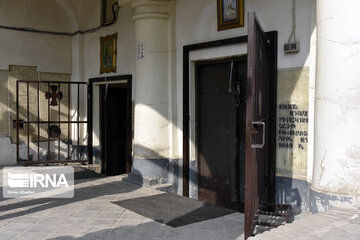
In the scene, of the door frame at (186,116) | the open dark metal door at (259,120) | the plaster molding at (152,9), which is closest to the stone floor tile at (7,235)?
the open dark metal door at (259,120)

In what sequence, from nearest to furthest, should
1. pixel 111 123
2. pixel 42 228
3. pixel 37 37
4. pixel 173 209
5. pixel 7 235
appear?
pixel 7 235, pixel 42 228, pixel 173 209, pixel 111 123, pixel 37 37

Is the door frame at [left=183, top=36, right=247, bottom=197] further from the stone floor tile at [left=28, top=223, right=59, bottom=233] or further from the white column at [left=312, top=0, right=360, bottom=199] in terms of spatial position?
the white column at [left=312, top=0, right=360, bottom=199]

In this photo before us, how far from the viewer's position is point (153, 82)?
268 inches

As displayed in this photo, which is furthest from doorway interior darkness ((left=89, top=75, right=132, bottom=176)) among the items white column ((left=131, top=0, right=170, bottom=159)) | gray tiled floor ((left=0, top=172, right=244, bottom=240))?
gray tiled floor ((left=0, top=172, right=244, bottom=240))

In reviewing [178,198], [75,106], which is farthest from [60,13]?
Answer: [178,198]

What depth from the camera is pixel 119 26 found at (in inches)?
317

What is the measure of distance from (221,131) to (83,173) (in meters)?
3.42

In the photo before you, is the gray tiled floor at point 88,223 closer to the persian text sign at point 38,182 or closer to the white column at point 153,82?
the persian text sign at point 38,182

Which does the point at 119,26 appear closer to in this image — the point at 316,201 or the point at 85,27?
the point at 85,27

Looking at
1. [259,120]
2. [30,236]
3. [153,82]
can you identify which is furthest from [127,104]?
[259,120]

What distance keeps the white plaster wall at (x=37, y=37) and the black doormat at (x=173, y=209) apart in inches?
191

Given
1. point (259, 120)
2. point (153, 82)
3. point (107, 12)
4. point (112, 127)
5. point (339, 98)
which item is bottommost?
point (112, 127)

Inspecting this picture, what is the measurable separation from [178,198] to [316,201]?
8.34 ft

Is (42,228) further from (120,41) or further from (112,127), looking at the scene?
(112,127)
